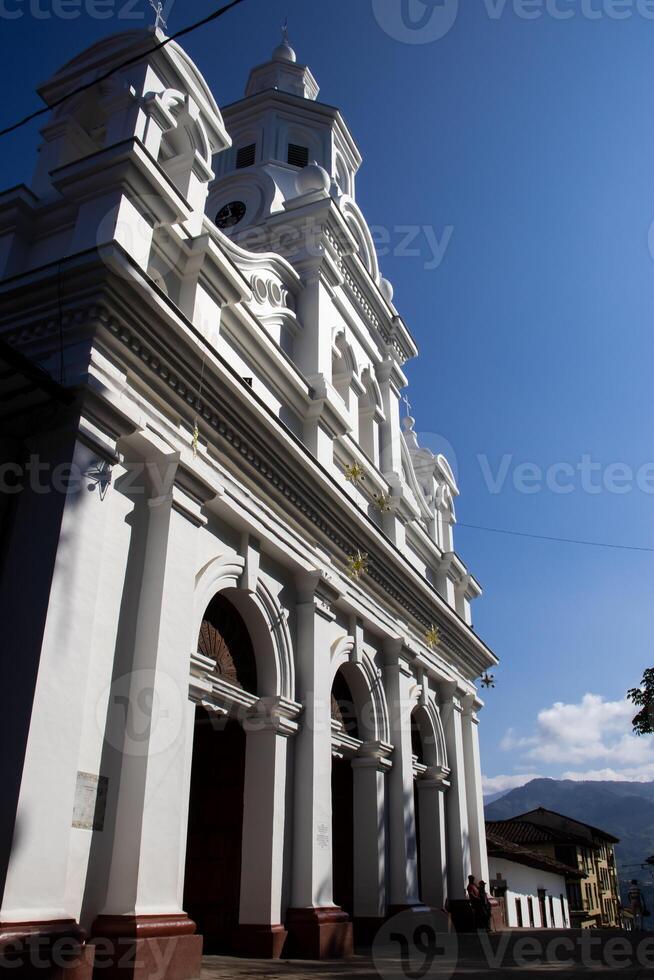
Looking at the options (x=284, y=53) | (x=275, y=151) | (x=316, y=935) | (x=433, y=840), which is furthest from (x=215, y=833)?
(x=284, y=53)

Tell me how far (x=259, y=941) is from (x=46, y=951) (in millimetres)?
4124

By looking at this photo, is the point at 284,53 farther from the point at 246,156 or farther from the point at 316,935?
the point at 316,935

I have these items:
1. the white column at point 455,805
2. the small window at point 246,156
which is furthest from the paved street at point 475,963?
the small window at point 246,156

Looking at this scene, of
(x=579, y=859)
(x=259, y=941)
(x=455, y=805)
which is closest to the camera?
(x=259, y=941)

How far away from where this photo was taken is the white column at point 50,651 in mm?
6129

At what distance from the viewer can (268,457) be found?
1059cm

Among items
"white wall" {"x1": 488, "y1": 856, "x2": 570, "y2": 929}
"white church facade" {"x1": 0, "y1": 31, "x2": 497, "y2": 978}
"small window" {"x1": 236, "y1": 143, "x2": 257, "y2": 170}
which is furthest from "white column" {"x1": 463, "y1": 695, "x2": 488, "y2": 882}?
"small window" {"x1": 236, "y1": 143, "x2": 257, "y2": 170}

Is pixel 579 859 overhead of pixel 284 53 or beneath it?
beneath

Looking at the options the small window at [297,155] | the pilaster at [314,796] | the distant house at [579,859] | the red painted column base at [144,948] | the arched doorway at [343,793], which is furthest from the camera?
the distant house at [579,859]

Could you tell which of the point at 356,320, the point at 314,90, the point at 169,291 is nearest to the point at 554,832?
the point at 356,320

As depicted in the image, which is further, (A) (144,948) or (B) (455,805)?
(B) (455,805)

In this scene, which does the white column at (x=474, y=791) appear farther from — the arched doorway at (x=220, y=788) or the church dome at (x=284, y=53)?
the church dome at (x=284, y=53)

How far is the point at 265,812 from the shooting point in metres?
Result: 9.94

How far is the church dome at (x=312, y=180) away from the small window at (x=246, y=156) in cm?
324
